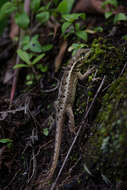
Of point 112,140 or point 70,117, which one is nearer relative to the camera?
point 112,140

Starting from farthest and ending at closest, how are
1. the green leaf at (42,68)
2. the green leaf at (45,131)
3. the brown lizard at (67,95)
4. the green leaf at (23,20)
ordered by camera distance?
the green leaf at (42,68) → the green leaf at (23,20) → the green leaf at (45,131) → the brown lizard at (67,95)

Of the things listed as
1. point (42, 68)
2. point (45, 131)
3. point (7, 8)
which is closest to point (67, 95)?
point (45, 131)

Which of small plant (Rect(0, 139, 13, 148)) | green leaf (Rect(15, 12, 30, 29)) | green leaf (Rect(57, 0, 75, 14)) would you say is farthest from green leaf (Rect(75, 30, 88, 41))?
small plant (Rect(0, 139, 13, 148))

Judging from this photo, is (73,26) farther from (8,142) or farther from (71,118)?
(8,142)

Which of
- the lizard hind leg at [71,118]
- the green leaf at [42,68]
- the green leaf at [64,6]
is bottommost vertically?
the lizard hind leg at [71,118]

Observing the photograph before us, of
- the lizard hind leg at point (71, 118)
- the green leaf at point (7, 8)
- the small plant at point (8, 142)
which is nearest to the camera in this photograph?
the lizard hind leg at point (71, 118)

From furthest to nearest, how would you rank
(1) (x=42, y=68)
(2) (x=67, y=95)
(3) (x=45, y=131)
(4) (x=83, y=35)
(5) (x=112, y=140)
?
(1) (x=42, y=68)
(4) (x=83, y=35)
(3) (x=45, y=131)
(2) (x=67, y=95)
(5) (x=112, y=140)

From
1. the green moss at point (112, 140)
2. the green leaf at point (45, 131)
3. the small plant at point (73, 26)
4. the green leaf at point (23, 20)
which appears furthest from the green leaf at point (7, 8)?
the green moss at point (112, 140)

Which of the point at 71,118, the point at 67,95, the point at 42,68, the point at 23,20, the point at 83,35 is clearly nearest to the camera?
the point at 71,118

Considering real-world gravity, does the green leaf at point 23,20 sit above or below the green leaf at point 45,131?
above

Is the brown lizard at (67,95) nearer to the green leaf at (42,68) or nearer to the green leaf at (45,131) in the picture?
the green leaf at (45,131)

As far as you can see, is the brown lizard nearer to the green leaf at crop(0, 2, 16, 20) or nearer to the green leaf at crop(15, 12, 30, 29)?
the green leaf at crop(15, 12, 30, 29)
